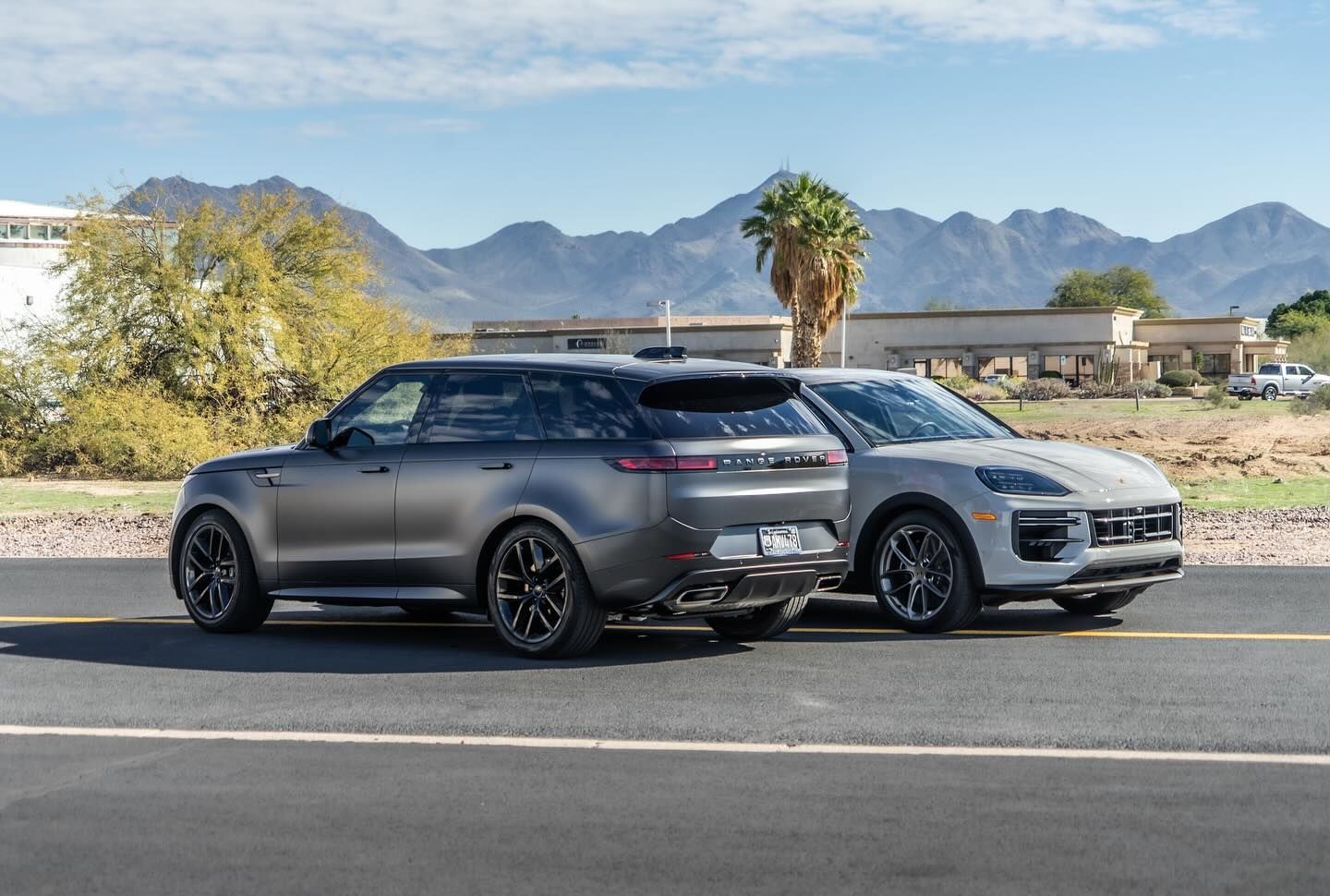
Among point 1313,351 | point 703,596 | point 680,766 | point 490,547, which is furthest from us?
point 1313,351

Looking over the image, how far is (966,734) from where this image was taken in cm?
752

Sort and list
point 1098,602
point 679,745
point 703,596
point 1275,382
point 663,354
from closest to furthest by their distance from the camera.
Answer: point 679,745 → point 703,596 → point 663,354 → point 1098,602 → point 1275,382

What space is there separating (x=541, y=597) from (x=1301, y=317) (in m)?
143

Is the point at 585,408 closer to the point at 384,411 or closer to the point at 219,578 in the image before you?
the point at 384,411

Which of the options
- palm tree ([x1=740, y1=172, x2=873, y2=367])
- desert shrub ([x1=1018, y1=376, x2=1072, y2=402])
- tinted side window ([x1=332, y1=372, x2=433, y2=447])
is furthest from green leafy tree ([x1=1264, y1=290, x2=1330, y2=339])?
tinted side window ([x1=332, y1=372, x2=433, y2=447])

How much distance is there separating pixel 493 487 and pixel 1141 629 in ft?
14.4

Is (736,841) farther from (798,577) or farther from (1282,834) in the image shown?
(798,577)

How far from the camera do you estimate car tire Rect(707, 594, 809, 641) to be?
34.7ft

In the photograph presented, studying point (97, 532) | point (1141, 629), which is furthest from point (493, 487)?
point (97, 532)

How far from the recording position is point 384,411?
10.6 m

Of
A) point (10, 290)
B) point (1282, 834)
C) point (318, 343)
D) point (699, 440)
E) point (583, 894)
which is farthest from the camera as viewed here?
point (10, 290)

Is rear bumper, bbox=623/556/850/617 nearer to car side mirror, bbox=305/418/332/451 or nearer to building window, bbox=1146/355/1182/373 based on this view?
car side mirror, bbox=305/418/332/451

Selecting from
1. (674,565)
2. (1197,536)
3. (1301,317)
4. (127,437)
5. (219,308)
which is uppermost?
(1301,317)

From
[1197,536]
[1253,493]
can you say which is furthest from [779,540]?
[1253,493]
